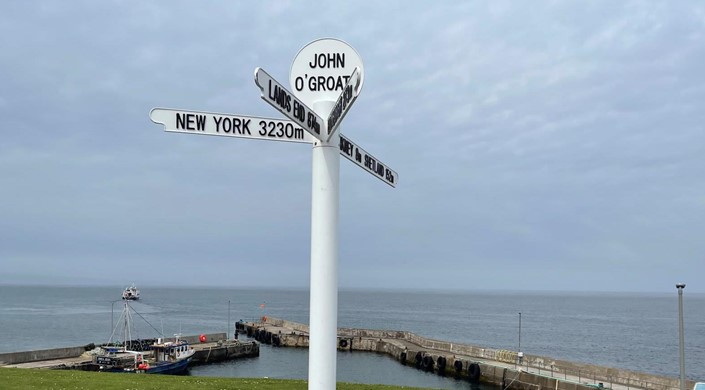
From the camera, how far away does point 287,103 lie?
4.62 metres

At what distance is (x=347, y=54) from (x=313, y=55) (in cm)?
33

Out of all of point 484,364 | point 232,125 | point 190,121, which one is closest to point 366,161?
point 232,125

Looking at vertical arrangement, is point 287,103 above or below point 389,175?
above

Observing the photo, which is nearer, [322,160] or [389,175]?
[322,160]

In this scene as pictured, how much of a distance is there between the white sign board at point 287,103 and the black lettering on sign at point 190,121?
32.9 inches

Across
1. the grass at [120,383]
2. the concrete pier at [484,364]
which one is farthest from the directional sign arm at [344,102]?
the concrete pier at [484,364]

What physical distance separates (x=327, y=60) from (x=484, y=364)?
144 ft

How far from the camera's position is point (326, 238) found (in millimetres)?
5508

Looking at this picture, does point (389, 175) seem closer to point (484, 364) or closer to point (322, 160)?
point (322, 160)

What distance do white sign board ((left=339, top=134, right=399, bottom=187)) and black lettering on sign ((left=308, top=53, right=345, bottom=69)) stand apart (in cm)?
64

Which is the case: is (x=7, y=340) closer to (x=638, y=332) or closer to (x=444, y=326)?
(x=444, y=326)

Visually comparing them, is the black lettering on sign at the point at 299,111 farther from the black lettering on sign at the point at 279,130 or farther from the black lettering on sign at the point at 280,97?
the black lettering on sign at the point at 279,130

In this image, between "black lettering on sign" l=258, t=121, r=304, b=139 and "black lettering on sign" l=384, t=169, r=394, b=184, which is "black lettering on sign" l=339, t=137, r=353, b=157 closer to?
"black lettering on sign" l=258, t=121, r=304, b=139

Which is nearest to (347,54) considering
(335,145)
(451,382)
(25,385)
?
(335,145)
